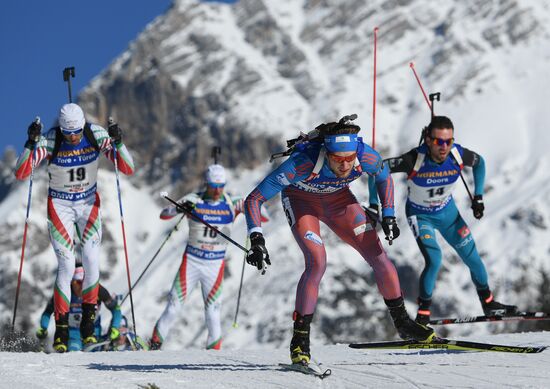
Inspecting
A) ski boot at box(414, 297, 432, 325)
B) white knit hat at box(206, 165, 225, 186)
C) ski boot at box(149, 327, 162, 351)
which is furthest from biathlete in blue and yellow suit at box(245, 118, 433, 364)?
ski boot at box(149, 327, 162, 351)

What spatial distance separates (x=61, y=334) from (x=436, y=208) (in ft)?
17.0

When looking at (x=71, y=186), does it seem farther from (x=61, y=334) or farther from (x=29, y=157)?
(x=61, y=334)

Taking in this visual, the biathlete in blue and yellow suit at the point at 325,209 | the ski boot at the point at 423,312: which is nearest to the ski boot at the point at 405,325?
the biathlete in blue and yellow suit at the point at 325,209

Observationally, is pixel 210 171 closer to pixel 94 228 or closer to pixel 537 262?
pixel 94 228

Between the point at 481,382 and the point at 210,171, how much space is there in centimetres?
821

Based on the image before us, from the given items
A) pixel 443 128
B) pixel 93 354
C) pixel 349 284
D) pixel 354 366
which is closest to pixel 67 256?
pixel 93 354

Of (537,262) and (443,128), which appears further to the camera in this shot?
(537,262)

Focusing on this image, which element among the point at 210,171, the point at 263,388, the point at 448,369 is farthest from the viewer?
the point at 210,171

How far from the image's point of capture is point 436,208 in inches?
508

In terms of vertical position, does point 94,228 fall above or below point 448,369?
above

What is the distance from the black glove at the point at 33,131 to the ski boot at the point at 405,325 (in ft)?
16.3

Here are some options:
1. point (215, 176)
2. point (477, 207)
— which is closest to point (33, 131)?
point (215, 176)

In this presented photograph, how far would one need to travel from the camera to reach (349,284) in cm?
18188

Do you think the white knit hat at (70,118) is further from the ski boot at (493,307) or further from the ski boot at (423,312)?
the ski boot at (493,307)
